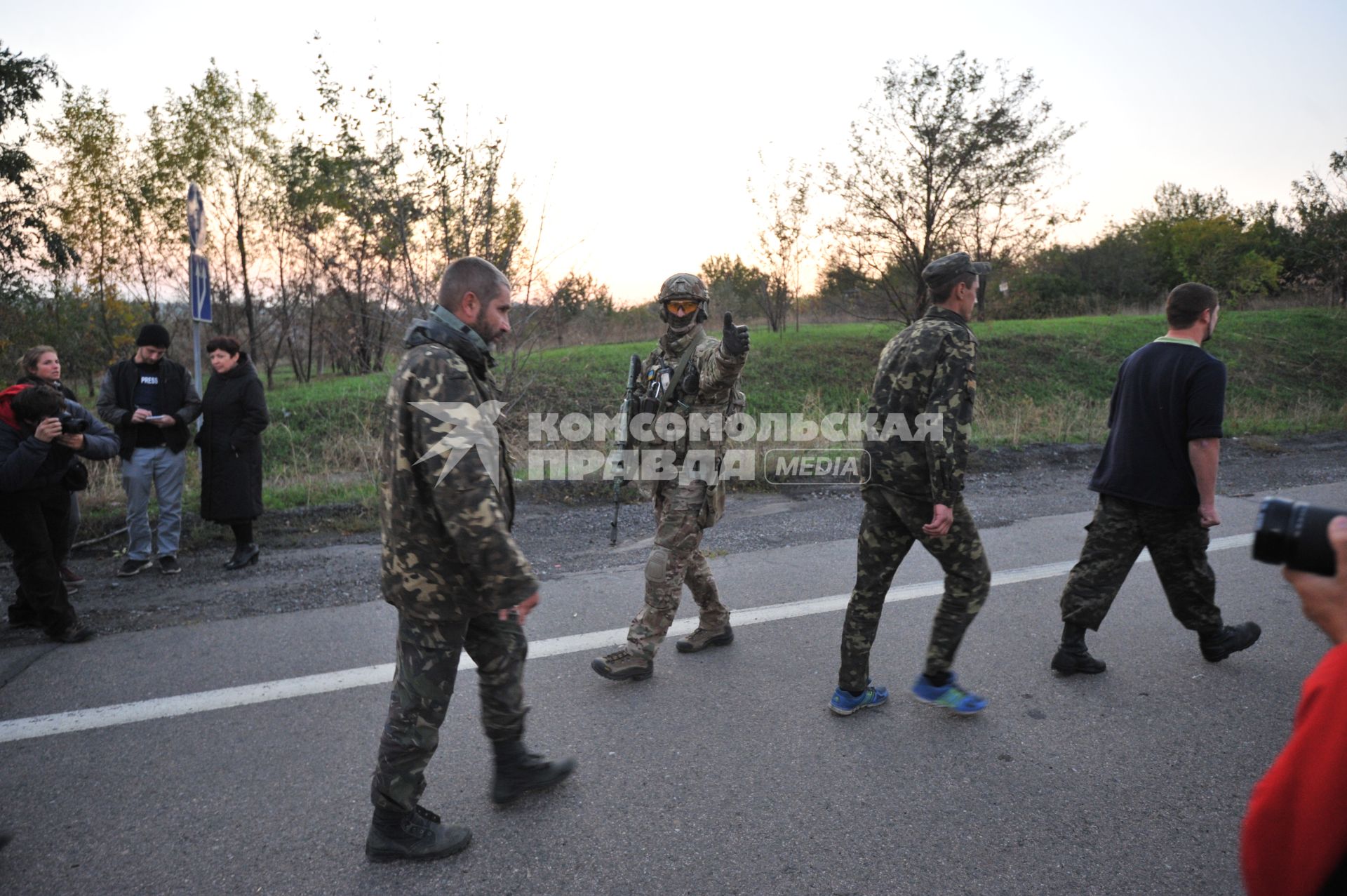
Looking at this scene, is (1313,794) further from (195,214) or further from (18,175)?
(18,175)

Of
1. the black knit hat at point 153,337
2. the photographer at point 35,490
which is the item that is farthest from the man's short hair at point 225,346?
the photographer at point 35,490

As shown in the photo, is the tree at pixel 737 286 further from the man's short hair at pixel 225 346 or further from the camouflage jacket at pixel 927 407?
the camouflage jacket at pixel 927 407

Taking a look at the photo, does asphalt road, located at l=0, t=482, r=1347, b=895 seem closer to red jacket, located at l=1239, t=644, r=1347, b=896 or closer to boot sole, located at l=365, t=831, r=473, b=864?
boot sole, located at l=365, t=831, r=473, b=864

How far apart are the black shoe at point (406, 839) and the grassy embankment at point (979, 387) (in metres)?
5.56

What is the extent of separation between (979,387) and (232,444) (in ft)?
64.8

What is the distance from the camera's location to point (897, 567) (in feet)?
12.2

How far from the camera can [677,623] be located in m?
5.01

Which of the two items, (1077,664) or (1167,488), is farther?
(1077,664)

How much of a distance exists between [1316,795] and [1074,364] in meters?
24.2

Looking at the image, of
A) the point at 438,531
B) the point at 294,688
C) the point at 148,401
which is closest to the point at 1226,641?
the point at 438,531

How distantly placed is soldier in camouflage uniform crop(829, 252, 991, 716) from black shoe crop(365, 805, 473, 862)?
181 cm

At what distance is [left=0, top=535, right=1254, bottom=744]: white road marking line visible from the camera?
373cm

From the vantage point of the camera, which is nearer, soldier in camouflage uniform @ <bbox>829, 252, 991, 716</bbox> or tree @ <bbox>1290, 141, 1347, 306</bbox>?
soldier in camouflage uniform @ <bbox>829, 252, 991, 716</bbox>

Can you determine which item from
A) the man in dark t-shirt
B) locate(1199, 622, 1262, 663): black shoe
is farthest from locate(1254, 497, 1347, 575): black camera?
locate(1199, 622, 1262, 663): black shoe
